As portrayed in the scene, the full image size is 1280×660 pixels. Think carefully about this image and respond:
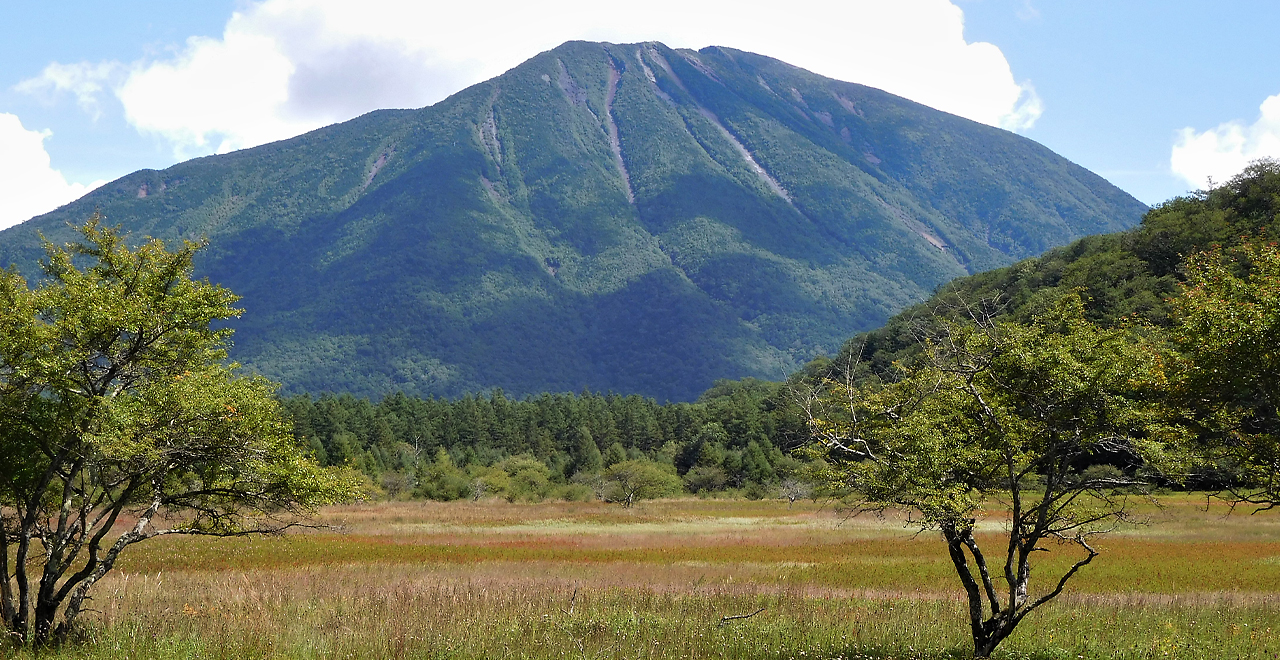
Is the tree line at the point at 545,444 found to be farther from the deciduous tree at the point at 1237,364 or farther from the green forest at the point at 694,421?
the deciduous tree at the point at 1237,364

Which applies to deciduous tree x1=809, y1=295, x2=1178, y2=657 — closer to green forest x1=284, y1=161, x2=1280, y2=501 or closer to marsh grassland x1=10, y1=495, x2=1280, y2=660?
marsh grassland x1=10, y1=495, x2=1280, y2=660

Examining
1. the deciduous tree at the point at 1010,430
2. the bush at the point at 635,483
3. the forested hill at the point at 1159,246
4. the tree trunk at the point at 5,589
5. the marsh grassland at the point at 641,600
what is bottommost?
the bush at the point at 635,483

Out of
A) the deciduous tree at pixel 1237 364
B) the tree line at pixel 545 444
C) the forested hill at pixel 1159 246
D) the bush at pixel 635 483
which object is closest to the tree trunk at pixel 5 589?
the deciduous tree at pixel 1237 364

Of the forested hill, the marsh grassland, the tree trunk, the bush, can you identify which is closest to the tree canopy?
the tree trunk

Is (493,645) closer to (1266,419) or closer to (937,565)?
(1266,419)

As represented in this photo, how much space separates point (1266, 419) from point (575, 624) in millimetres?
13411

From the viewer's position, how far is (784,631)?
62.6 feet

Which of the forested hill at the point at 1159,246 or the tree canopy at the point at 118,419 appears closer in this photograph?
the tree canopy at the point at 118,419

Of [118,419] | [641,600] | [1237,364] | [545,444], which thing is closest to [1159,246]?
[545,444]

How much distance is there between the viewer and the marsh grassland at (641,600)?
16984 mm

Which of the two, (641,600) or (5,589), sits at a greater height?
(5,589)

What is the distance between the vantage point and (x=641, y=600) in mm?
23641

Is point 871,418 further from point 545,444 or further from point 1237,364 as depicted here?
point 545,444

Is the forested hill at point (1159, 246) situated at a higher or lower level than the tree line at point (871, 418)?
higher
